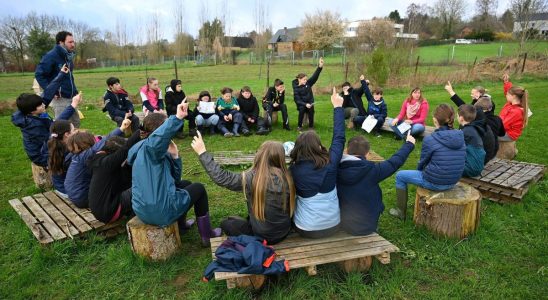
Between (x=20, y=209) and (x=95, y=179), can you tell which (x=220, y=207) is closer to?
(x=95, y=179)

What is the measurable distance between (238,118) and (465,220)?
240 inches

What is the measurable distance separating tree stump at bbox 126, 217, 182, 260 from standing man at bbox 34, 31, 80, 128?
3.59 meters

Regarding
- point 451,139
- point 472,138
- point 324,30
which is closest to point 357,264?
point 451,139

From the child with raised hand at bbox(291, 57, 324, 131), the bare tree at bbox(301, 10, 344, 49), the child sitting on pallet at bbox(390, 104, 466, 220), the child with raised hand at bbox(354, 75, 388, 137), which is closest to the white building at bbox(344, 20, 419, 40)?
the bare tree at bbox(301, 10, 344, 49)

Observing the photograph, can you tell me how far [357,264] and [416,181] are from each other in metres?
1.50

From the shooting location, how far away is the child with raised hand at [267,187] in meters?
3.02

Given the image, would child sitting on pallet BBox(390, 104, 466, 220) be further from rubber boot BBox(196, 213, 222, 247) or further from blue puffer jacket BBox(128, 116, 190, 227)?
blue puffer jacket BBox(128, 116, 190, 227)

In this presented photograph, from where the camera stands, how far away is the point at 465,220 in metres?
3.82

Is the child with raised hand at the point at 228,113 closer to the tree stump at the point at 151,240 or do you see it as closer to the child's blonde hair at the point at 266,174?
the tree stump at the point at 151,240

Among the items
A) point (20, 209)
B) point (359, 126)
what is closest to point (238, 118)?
point (359, 126)

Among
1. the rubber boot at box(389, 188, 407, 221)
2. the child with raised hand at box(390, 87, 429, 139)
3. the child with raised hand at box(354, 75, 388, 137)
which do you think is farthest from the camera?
the child with raised hand at box(354, 75, 388, 137)

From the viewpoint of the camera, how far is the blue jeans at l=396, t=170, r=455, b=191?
401cm

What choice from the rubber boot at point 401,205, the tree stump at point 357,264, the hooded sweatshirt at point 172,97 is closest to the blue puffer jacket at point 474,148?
the rubber boot at point 401,205

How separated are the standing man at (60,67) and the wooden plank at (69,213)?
1993 millimetres
